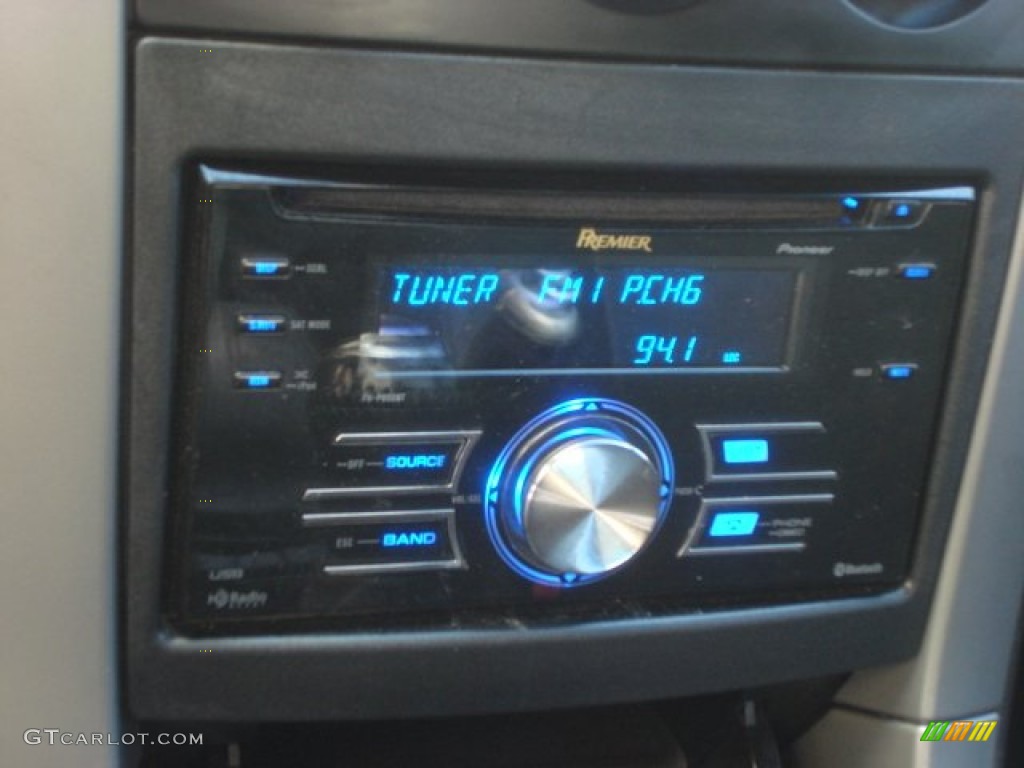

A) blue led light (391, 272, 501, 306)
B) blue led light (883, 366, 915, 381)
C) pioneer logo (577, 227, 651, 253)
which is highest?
pioneer logo (577, 227, 651, 253)

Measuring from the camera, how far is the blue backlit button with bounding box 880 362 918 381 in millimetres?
673

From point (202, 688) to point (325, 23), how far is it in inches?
12.7

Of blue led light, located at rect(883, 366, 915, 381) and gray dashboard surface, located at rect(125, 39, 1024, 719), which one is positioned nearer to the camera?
gray dashboard surface, located at rect(125, 39, 1024, 719)

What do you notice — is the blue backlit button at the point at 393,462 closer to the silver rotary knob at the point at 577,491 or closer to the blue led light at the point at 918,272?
the silver rotary knob at the point at 577,491

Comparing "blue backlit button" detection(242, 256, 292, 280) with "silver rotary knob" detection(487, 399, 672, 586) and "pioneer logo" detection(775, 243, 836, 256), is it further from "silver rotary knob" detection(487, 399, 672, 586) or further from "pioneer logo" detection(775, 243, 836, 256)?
"pioneer logo" detection(775, 243, 836, 256)

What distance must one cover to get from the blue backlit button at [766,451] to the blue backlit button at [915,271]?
90 millimetres

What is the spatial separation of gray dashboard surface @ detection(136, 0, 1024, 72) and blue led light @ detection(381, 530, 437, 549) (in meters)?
0.23

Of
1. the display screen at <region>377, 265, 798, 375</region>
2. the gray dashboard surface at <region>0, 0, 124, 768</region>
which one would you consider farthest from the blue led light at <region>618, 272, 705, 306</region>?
the gray dashboard surface at <region>0, 0, 124, 768</region>

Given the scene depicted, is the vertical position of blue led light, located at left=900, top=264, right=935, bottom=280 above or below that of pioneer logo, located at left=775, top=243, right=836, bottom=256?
below

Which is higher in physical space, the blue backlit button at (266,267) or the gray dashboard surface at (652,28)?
the gray dashboard surface at (652,28)

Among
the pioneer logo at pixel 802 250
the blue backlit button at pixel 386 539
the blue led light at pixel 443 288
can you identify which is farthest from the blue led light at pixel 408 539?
the pioneer logo at pixel 802 250

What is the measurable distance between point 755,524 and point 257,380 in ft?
0.91

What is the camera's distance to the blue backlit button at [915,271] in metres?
0.66

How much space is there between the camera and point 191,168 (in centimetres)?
55
